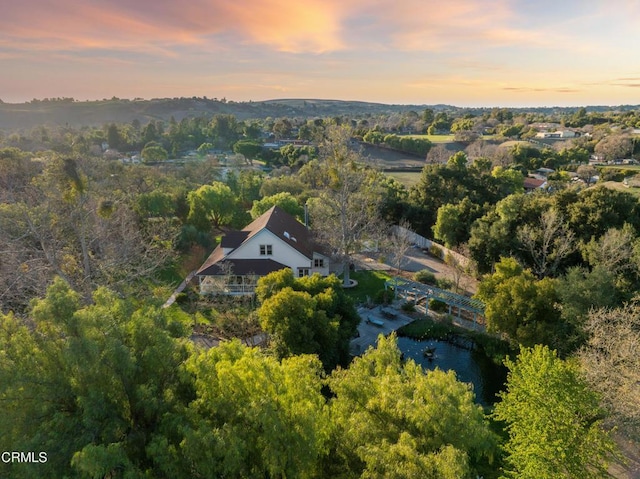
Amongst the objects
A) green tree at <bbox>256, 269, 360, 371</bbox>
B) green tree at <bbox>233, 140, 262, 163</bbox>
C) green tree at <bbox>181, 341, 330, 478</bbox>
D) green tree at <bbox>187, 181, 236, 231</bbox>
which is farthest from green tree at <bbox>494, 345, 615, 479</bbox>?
green tree at <bbox>233, 140, 262, 163</bbox>

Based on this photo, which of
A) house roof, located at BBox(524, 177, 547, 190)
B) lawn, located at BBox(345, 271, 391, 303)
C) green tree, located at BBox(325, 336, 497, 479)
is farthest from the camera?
house roof, located at BBox(524, 177, 547, 190)

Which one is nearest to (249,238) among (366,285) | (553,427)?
(366,285)

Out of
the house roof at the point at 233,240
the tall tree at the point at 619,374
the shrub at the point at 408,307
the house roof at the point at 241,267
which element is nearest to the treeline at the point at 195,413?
the tall tree at the point at 619,374

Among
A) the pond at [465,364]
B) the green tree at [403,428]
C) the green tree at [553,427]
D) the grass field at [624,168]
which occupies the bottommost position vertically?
the pond at [465,364]

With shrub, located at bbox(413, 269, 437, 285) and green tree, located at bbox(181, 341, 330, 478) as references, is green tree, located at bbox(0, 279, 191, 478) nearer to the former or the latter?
green tree, located at bbox(181, 341, 330, 478)

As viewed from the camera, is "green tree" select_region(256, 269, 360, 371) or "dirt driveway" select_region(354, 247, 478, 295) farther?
"dirt driveway" select_region(354, 247, 478, 295)

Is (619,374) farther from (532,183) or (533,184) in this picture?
(532,183)

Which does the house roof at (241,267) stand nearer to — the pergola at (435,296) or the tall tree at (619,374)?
the pergola at (435,296)
